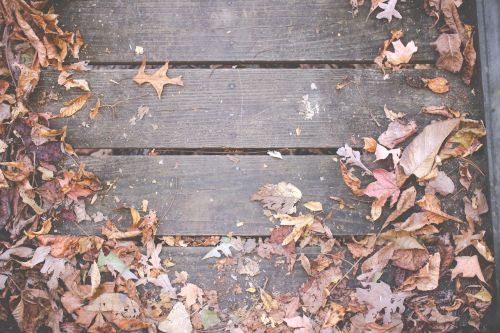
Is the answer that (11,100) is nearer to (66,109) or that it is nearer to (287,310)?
(66,109)

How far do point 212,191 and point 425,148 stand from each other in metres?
1.15

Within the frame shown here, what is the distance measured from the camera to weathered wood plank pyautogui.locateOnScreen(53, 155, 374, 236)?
7.45 ft

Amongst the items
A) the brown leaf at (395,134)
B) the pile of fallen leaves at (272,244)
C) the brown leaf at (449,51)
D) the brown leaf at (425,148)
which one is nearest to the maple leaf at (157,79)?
the pile of fallen leaves at (272,244)

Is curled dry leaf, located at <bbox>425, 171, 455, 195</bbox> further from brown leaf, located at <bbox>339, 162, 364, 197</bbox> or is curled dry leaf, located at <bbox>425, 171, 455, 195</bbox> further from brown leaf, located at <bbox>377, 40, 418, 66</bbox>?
Answer: brown leaf, located at <bbox>377, 40, 418, 66</bbox>

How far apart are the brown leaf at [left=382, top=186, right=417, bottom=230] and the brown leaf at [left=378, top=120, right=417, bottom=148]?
0.84 ft

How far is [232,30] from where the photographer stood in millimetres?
2299

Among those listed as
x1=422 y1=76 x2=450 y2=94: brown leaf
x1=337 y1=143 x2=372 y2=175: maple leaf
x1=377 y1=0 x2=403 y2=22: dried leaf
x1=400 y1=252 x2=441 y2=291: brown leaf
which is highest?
x1=377 y1=0 x2=403 y2=22: dried leaf

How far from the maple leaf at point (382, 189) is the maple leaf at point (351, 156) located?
0.20 ft

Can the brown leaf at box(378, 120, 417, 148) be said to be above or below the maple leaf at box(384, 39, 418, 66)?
below

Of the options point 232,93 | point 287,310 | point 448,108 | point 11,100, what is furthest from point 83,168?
point 448,108

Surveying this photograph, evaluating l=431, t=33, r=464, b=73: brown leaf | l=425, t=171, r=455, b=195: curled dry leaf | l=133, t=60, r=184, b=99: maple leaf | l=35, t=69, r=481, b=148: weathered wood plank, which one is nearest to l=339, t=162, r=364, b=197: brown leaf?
l=35, t=69, r=481, b=148: weathered wood plank

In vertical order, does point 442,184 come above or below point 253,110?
below

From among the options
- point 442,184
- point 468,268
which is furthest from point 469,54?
point 468,268

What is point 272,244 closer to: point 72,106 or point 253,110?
point 253,110
